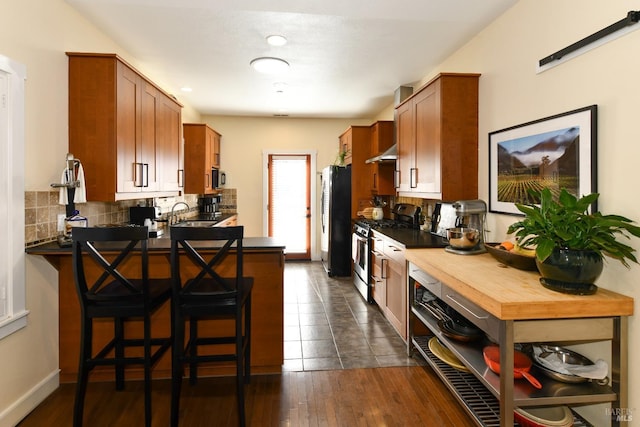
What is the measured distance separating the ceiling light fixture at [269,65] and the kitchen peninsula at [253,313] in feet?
6.36

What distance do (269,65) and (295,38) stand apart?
23.2 inches

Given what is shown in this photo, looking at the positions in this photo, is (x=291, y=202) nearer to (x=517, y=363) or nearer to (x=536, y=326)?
(x=517, y=363)

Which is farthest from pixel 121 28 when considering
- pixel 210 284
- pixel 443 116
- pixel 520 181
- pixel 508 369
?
pixel 508 369

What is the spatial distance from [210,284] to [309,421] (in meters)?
1.01

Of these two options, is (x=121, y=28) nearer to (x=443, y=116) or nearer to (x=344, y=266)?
(x=443, y=116)

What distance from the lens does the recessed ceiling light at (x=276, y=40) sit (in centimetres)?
308

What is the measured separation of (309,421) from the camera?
6.84 ft

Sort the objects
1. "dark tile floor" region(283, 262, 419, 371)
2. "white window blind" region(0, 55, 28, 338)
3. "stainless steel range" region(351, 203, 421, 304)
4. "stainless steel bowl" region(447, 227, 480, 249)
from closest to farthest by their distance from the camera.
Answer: "white window blind" region(0, 55, 28, 338), "stainless steel bowl" region(447, 227, 480, 249), "dark tile floor" region(283, 262, 419, 371), "stainless steel range" region(351, 203, 421, 304)

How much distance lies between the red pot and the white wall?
1.24 ft

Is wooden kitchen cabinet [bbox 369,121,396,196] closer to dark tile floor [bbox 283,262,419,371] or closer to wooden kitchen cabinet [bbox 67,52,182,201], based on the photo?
dark tile floor [bbox 283,262,419,371]

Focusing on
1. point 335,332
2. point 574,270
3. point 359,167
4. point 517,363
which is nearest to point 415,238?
point 335,332

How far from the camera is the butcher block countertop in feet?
4.98

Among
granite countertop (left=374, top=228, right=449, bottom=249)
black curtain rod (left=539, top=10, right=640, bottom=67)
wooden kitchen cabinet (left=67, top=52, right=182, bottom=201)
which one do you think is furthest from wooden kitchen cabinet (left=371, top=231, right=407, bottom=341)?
wooden kitchen cabinet (left=67, top=52, right=182, bottom=201)

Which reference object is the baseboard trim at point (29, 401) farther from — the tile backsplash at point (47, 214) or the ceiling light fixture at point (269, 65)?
the ceiling light fixture at point (269, 65)
